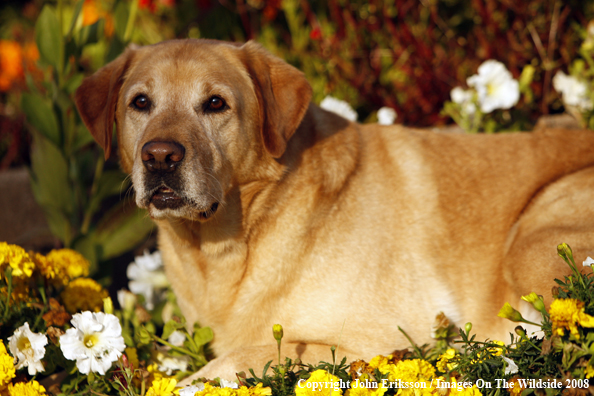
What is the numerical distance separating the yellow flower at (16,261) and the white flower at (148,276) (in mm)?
1101

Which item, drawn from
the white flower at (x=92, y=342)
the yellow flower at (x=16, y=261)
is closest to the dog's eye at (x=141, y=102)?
the yellow flower at (x=16, y=261)

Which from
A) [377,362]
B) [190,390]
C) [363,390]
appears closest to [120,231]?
[190,390]

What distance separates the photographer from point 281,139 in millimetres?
2562

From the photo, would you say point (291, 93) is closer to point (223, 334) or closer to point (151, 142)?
point (151, 142)

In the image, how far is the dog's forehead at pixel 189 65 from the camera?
8.48ft

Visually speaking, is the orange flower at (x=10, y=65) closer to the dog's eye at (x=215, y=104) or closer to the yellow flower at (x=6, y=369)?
the dog's eye at (x=215, y=104)

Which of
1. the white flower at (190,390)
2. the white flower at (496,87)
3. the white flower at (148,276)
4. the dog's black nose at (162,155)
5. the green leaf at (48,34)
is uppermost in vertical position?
the green leaf at (48,34)

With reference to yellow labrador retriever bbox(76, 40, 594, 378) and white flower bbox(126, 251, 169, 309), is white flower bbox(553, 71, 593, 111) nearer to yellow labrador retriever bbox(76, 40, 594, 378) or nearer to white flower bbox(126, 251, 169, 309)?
yellow labrador retriever bbox(76, 40, 594, 378)

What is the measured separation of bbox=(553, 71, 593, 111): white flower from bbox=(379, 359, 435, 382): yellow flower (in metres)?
3.14

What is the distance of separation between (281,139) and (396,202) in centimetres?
82

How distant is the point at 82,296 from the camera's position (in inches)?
109

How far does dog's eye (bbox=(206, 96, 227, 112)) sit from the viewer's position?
2.59 meters

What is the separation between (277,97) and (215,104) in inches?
12.8

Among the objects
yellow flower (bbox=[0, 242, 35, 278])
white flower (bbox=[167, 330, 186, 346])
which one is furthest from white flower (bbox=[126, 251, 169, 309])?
yellow flower (bbox=[0, 242, 35, 278])
